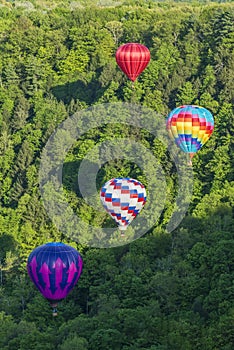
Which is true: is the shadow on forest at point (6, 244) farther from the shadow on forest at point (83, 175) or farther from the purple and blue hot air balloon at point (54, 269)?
the purple and blue hot air balloon at point (54, 269)

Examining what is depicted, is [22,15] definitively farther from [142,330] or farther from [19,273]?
[142,330]

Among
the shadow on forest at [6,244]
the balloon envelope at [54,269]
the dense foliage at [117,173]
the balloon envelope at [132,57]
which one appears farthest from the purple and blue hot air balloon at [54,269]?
the balloon envelope at [132,57]

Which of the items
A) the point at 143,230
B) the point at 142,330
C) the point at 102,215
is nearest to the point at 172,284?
the point at 142,330

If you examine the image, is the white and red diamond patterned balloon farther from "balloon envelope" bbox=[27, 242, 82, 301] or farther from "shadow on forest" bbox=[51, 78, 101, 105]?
"shadow on forest" bbox=[51, 78, 101, 105]

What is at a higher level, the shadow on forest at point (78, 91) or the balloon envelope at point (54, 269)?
the shadow on forest at point (78, 91)

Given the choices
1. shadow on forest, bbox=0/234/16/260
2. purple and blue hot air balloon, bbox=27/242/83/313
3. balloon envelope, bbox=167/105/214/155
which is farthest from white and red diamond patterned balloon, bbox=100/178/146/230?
shadow on forest, bbox=0/234/16/260

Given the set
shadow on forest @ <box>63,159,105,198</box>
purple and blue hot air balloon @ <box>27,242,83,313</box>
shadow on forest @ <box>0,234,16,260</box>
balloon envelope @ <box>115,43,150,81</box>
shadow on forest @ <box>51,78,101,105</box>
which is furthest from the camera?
shadow on forest @ <box>51,78,101,105</box>

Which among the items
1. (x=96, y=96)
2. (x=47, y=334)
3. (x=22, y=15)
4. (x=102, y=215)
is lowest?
(x=47, y=334)
